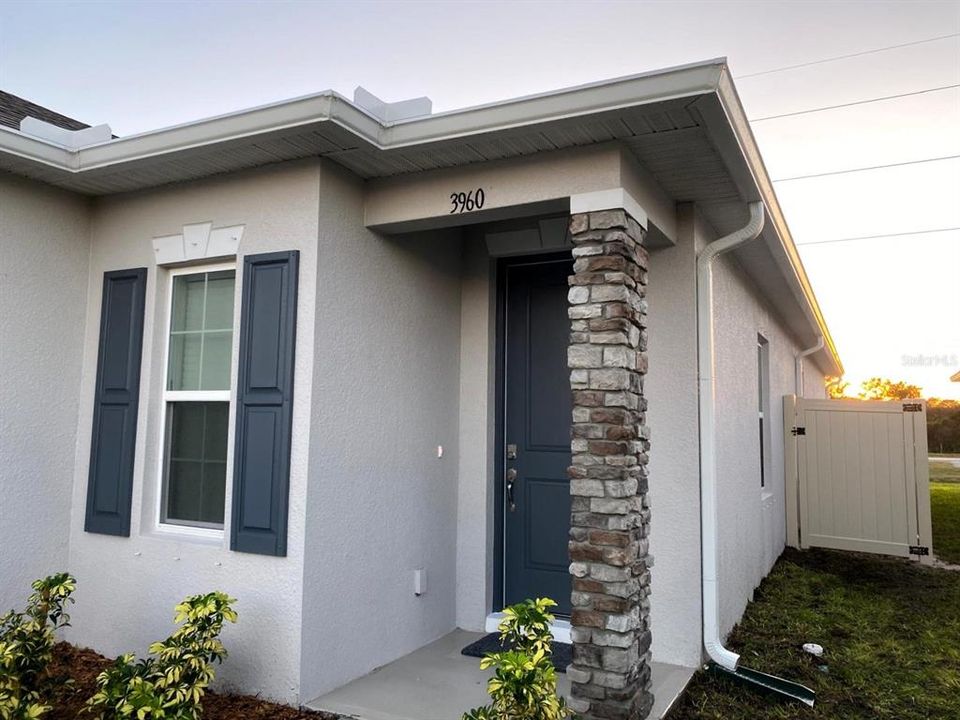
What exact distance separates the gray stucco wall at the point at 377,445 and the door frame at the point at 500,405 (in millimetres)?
295

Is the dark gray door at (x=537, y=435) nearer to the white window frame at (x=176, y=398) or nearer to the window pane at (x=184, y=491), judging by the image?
the white window frame at (x=176, y=398)

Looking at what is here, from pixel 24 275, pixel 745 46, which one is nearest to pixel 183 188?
pixel 24 275

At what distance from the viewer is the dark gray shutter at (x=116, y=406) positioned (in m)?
4.04

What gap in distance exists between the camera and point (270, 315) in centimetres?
361

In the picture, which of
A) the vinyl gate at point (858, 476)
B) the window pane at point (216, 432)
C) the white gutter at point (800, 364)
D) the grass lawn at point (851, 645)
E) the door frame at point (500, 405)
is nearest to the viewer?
the grass lawn at point (851, 645)

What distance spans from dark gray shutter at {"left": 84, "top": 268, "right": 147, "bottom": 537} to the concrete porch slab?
5.63 feet

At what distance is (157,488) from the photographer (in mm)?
4066

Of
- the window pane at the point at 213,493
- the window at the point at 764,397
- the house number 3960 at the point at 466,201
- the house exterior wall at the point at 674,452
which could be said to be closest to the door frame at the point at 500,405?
the house exterior wall at the point at 674,452

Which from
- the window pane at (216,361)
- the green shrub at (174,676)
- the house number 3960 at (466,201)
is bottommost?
the green shrub at (174,676)

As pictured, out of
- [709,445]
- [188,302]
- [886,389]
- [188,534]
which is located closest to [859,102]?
[709,445]

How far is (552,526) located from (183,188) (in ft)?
10.5

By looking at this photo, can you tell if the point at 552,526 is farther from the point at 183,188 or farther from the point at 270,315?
the point at 183,188

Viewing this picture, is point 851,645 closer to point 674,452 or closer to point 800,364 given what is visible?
point 674,452

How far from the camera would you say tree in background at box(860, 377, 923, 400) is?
4134 centimetres
